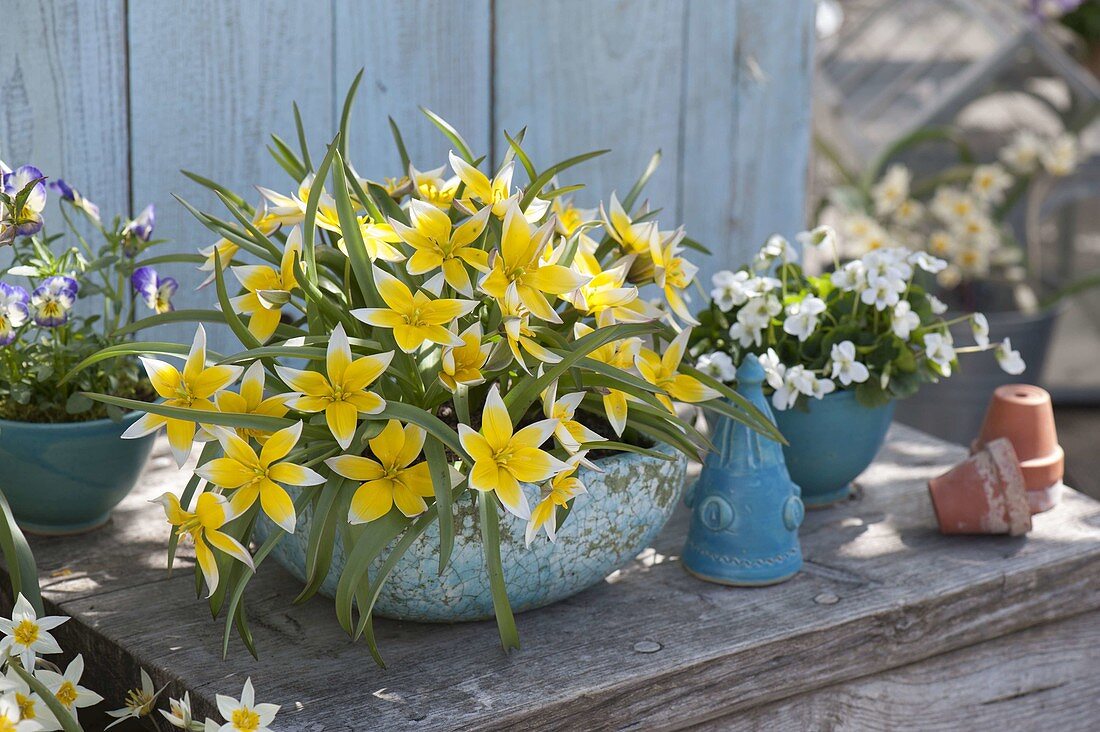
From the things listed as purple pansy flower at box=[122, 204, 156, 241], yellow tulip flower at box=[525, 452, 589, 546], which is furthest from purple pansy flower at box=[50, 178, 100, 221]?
yellow tulip flower at box=[525, 452, 589, 546]

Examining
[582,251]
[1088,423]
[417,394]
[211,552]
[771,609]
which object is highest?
[582,251]

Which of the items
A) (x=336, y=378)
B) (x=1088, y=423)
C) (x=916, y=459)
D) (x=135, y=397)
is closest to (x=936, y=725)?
(x=916, y=459)

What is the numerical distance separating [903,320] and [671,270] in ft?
1.00

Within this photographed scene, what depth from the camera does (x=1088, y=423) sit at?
10.3 feet

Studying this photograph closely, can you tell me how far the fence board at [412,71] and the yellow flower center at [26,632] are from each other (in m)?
0.75

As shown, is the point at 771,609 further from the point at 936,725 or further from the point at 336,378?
the point at 336,378

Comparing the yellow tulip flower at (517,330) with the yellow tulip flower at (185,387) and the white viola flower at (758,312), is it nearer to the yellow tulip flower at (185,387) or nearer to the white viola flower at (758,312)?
the yellow tulip flower at (185,387)

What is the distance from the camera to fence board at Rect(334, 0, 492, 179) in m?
1.41

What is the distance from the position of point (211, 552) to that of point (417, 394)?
194 millimetres

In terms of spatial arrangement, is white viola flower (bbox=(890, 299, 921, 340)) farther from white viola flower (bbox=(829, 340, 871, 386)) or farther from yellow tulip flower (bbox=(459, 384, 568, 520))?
yellow tulip flower (bbox=(459, 384, 568, 520))

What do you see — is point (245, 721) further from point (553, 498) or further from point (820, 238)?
point (820, 238)

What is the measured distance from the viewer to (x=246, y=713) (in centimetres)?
82

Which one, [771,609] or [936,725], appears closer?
[771,609]

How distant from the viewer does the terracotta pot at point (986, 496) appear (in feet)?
4.00
